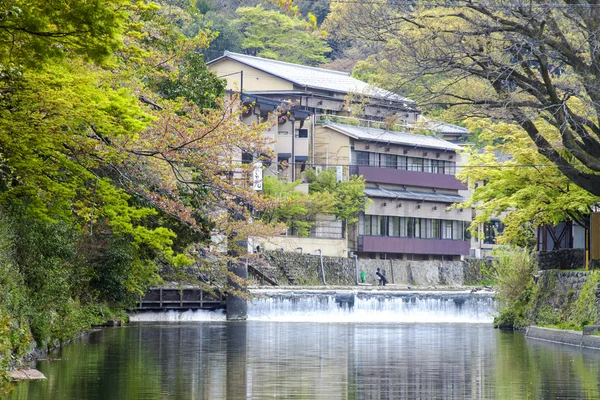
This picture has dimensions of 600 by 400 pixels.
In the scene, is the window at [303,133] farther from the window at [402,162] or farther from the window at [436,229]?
the window at [436,229]

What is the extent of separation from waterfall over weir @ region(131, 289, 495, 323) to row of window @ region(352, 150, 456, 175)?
19232 mm

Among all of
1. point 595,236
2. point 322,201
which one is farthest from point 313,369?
point 322,201

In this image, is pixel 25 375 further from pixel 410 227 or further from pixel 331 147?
pixel 410 227

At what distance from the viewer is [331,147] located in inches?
2596

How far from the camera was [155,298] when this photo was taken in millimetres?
44844

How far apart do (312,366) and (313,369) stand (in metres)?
0.74

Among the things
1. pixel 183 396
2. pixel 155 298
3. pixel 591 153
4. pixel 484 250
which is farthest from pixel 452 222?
pixel 183 396

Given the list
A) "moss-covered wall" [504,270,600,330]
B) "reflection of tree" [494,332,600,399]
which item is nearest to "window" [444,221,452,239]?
"moss-covered wall" [504,270,600,330]

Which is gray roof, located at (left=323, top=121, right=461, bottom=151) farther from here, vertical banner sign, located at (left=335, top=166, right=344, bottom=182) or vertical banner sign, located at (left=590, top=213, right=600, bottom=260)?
vertical banner sign, located at (left=590, top=213, right=600, bottom=260)

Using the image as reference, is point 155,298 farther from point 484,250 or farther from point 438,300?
point 484,250

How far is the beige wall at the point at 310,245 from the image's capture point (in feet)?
196

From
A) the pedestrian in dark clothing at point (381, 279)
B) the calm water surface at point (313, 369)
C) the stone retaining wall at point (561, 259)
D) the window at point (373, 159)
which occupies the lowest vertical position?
the calm water surface at point (313, 369)

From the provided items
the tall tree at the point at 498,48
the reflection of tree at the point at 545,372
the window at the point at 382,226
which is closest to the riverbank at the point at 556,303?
the reflection of tree at the point at 545,372

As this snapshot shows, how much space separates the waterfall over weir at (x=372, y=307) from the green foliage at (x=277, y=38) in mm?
33550
